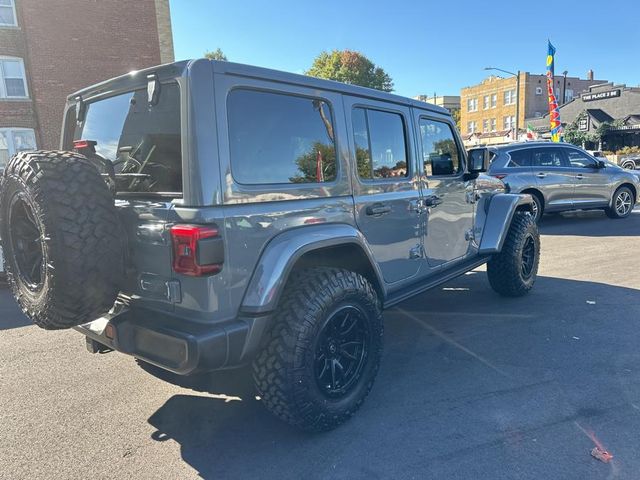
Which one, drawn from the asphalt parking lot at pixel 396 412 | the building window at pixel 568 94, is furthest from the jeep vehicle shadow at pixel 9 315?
the building window at pixel 568 94

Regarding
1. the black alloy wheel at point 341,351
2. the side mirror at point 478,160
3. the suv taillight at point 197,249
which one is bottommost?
the black alloy wheel at point 341,351

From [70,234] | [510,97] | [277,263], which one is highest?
[510,97]

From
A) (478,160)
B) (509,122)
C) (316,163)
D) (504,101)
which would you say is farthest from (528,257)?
(504,101)

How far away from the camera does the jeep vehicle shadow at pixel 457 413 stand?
7.79ft

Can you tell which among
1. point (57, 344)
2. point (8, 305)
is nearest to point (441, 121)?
point (57, 344)

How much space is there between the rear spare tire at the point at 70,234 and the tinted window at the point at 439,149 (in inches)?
102

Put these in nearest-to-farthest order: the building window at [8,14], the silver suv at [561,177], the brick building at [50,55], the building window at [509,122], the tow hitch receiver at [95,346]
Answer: the tow hitch receiver at [95,346] → the silver suv at [561,177] → the building window at [8,14] → the brick building at [50,55] → the building window at [509,122]

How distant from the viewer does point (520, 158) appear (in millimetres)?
9258

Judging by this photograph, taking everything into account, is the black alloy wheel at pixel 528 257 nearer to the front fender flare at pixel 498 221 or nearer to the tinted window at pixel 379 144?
the front fender flare at pixel 498 221

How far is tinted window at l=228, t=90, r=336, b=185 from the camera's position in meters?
2.34

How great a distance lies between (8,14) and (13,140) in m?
4.78

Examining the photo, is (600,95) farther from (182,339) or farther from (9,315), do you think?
(182,339)

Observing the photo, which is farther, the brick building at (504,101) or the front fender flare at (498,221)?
the brick building at (504,101)

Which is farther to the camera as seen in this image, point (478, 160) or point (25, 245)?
point (478, 160)
